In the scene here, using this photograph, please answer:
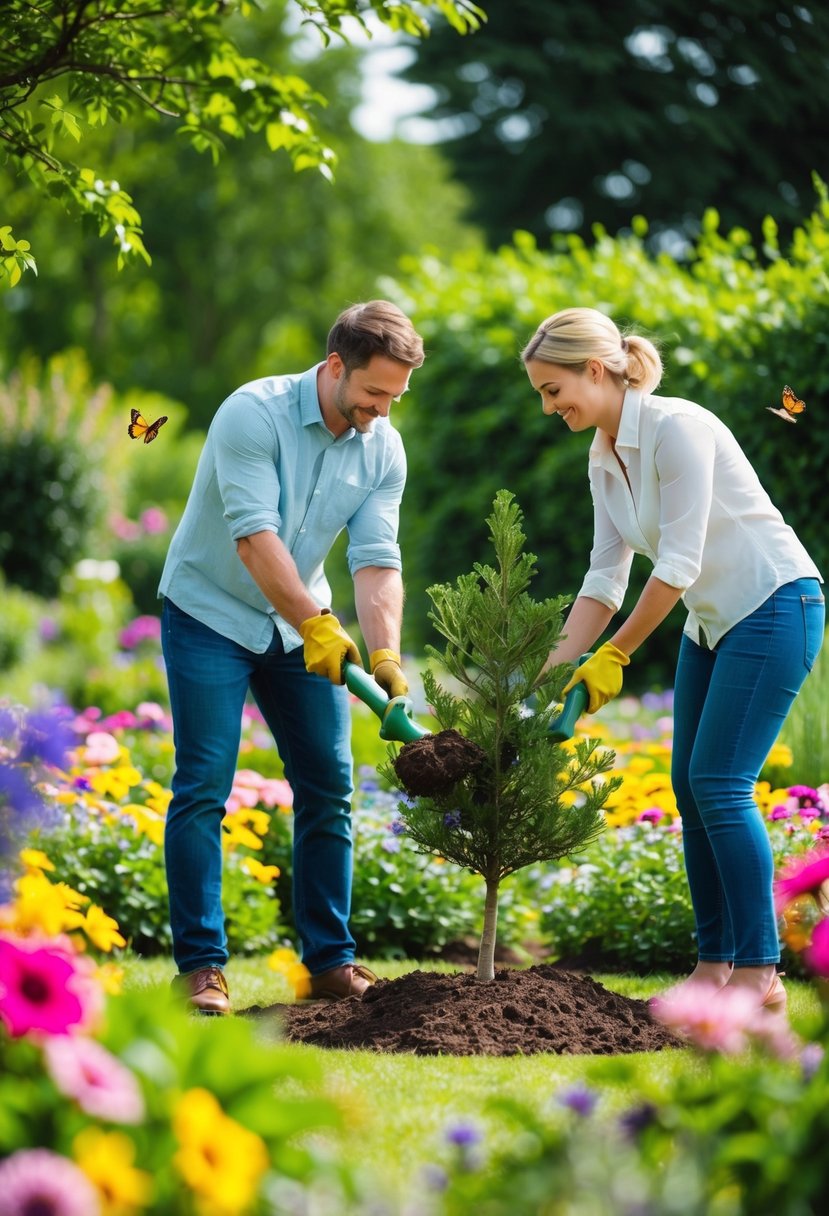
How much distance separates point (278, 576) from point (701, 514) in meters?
1.06

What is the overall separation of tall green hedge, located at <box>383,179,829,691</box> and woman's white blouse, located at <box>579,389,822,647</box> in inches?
121

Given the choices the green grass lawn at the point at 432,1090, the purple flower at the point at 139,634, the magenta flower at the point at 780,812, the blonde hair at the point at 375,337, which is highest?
the blonde hair at the point at 375,337

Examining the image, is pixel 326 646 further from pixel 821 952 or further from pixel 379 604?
pixel 821 952

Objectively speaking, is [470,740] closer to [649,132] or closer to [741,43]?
[741,43]

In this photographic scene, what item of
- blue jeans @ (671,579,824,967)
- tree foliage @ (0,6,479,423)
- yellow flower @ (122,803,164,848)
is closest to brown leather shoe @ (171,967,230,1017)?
yellow flower @ (122,803,164,848)

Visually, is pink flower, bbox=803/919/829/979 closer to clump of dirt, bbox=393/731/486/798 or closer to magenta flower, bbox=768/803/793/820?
clump of dirt, bbox=393/731/486/798

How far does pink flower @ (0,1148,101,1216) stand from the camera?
1.50 meters

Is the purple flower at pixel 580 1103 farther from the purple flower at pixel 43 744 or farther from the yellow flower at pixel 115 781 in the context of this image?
the yellow flower at pixel 115 781

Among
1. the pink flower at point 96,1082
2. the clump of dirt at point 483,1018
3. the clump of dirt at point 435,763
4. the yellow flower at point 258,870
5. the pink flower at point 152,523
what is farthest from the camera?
the pink flower at point 152,523

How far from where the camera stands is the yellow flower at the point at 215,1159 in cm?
158

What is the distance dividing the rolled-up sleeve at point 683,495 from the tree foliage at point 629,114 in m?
9.12

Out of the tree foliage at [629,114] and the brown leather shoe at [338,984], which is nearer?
the brown leather shoe at [338,984]

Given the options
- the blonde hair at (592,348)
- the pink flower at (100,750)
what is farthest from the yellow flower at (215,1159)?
the pink flower at (100,750)

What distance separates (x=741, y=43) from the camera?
39.7 feet
